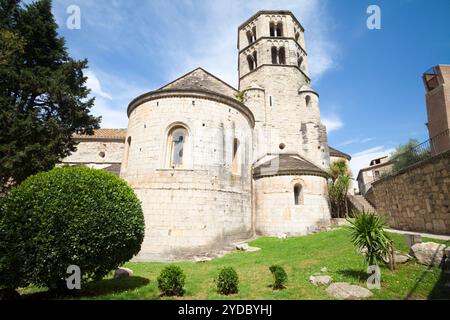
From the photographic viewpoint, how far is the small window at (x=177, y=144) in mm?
15203

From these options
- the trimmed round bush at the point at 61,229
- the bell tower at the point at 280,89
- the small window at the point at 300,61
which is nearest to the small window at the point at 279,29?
the bell tower at the point at 280,89

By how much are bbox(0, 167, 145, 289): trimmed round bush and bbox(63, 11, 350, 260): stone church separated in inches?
250

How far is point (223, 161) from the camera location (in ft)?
51.7

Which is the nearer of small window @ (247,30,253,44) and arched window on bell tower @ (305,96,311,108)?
arched window on bell tower @ (305,96,311,108)

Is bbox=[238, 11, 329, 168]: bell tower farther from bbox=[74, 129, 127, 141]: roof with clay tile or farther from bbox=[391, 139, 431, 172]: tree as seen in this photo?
bbox=[74, 129, 127, 141]: roof with clay tile

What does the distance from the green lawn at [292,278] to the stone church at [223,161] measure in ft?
8.07

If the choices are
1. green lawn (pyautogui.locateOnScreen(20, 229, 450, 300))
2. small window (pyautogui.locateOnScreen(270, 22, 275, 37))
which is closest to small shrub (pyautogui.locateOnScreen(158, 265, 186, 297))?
green lawn (pyautogui.locateOnScreen(20, 229, 450, 300))

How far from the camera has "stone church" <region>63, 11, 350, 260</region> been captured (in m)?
14.1

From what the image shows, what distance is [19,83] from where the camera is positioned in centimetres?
1288

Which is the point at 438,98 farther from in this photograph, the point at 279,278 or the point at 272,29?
the point at 279,278

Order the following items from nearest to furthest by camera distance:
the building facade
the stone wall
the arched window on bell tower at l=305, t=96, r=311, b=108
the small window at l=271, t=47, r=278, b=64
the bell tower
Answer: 1. the stone wall
2. the building facade
3. the bell tower
4. the arched window on bell tower at l=305, t=96, r=311, b=108
5. the small window at l=271, t=47, r=278, b=64
